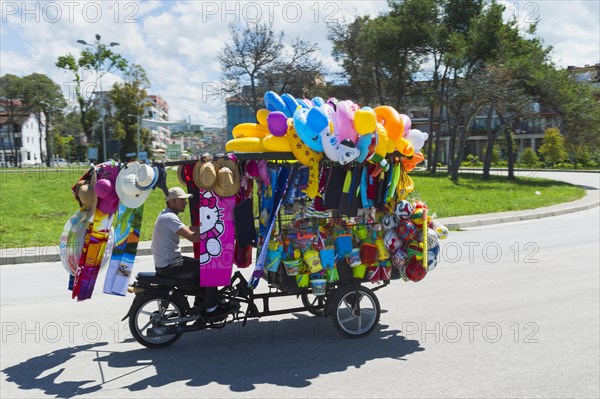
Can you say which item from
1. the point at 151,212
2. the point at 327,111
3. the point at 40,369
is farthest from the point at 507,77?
the point at 40,369

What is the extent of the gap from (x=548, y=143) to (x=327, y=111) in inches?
2447

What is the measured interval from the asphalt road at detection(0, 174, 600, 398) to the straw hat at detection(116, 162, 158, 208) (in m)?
1.67

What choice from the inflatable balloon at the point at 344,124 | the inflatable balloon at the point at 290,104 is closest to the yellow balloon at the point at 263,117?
the inflatable balloon at the point at 290,104

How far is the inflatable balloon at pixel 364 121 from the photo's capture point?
230 inches

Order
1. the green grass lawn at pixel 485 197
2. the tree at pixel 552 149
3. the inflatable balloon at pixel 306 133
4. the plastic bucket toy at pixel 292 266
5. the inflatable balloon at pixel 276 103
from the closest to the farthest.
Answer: the inflatable balloon at pixel 306 133
the plastic bucket toy at pixel 292 266
the inflatable balloon at pixel 276 103
the green grass lawn at pixel 485 197
the tree at pixel 552 149

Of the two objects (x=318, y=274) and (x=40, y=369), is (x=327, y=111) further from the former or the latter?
(x=40, y=369)

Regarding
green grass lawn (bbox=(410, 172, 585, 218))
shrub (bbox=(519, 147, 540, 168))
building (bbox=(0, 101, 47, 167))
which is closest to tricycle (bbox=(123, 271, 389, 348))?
green grass lawn (bbox=(410, 172, 585, 218))

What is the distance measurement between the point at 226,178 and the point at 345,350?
2244 mm

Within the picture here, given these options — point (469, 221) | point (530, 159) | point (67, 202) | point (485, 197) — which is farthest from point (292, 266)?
point (530, 159)

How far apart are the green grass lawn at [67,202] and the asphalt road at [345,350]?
4362 mm

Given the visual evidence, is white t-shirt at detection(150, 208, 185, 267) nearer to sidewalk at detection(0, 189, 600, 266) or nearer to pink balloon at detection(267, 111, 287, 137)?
pink balloon at detection(267, 111, 287, 137)

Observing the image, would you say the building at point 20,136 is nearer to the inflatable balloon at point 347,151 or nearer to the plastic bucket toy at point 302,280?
the plastic bucket toy at point 302,280

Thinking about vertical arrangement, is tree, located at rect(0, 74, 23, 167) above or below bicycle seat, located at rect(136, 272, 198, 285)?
above

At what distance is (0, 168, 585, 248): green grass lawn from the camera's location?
14445 mm
